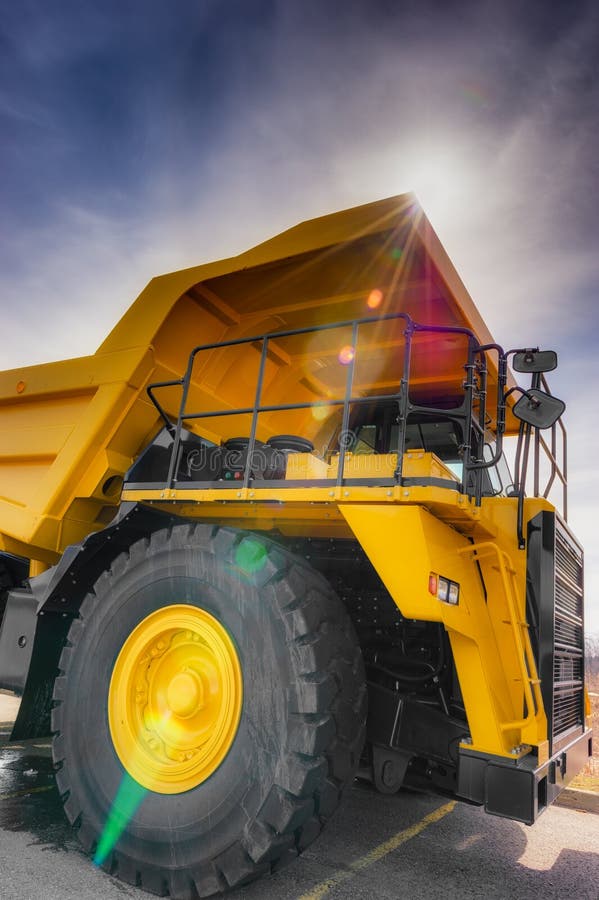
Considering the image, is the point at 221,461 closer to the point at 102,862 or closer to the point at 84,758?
the point at 84,758

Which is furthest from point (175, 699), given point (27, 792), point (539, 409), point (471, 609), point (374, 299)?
point (374, 299)

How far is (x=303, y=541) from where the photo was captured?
12.6ft

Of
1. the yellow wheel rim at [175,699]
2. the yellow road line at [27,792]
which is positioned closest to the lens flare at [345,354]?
the yellow wheel rim at [175,699]

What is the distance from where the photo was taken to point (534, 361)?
318cm

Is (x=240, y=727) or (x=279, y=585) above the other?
(x=279, y=585)

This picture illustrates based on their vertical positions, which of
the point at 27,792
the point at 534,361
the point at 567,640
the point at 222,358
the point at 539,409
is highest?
the point at 222,358

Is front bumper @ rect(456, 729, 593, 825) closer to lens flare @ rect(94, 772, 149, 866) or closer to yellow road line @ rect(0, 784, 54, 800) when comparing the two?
lens flare @ rect(94, 772, 149, 866)

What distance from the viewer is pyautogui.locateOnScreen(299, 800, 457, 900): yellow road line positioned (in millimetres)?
2979

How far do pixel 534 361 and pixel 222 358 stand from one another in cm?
219

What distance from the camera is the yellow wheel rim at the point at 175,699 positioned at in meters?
2.88

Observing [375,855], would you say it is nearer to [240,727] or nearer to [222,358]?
[240,727]

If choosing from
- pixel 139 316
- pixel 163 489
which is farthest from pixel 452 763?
pixel 139 316

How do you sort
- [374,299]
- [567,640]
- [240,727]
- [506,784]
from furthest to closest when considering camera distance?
[374,299] → [567,640] → [240,727] → [506,784]

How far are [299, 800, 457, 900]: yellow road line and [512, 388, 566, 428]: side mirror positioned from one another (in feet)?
8.10
